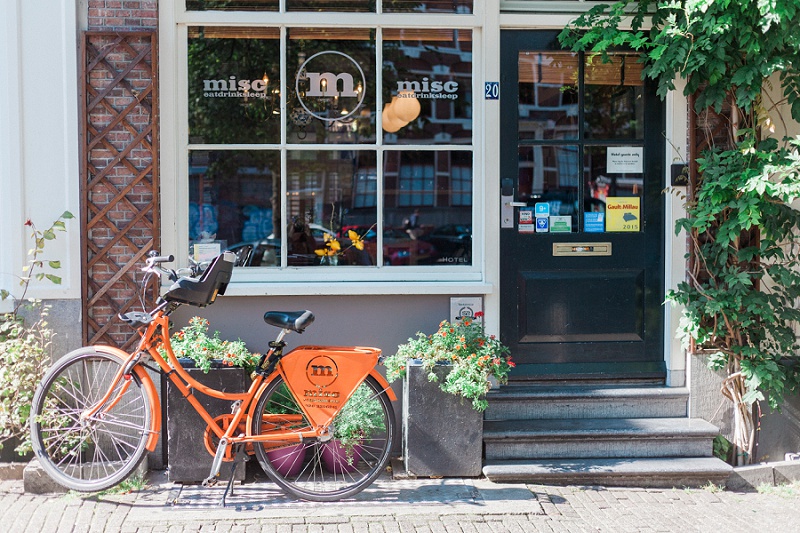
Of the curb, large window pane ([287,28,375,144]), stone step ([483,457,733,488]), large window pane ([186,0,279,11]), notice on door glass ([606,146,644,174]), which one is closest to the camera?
stone step ([483,457,733,488])

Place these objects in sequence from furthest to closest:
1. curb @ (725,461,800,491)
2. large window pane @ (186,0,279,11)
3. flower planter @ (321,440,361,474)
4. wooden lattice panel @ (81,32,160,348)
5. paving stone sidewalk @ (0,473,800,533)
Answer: large window pane @ (186,0,279,11) < curb @ (725,461,800,491) < wooden lattice panel @ (81,32,160,348) < flower planter @ (321,440,361,474) < paving stone sidewalk @ (0,473,800,533)

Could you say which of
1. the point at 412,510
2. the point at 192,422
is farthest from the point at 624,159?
the point at 192,422

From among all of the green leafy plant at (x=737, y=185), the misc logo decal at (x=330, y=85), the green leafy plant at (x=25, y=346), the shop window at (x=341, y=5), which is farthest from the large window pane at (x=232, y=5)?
the green leafy plant at (x=737, y=185)

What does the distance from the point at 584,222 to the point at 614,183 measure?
35 cm

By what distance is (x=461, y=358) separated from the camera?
5395 mm

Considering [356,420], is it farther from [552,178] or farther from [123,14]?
[123,14]

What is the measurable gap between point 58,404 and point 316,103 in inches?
103

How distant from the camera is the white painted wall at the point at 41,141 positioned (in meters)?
5.54

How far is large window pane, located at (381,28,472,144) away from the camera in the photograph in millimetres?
6086

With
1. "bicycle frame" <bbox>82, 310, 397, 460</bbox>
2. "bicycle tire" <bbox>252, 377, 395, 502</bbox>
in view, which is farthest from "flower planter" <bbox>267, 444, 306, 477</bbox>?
"bicycle frame" <bbox>82, 310, 397, 460</bbox>

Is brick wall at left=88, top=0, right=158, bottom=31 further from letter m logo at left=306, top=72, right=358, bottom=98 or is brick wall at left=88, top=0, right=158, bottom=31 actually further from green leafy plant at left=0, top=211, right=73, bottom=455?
green leafy plant at left=0, top=211, right=73, bottom=455

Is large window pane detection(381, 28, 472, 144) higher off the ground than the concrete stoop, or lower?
higher

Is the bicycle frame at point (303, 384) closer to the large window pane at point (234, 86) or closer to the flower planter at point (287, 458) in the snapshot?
the flower planter at point (287, 458)

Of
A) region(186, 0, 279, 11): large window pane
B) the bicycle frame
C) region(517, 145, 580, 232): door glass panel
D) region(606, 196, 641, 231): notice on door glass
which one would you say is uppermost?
region(186, 0, 279, 11): large window pane
